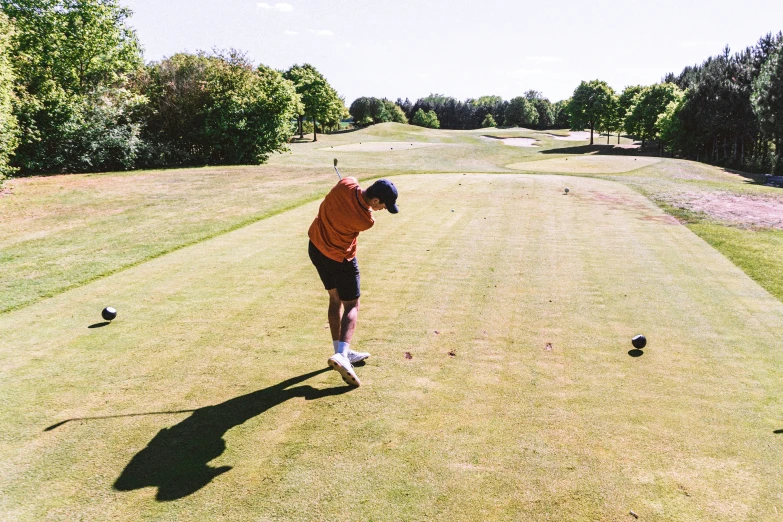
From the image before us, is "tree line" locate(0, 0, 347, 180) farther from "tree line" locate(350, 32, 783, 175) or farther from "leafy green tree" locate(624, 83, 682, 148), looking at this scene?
"leafy green tree" locate(624, 83, 682, 148)

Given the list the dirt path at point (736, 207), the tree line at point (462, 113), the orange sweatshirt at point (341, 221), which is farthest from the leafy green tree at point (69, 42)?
the tree line at point (462, 113)

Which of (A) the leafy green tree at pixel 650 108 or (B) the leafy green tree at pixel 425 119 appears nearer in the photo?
(A) the leafy green tree at pixel 650 108

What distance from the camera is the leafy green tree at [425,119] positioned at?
6146 inches

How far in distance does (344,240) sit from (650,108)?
8880 centimetres

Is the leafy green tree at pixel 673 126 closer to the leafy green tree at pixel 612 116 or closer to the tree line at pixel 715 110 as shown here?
the tree line at pixel 715 110

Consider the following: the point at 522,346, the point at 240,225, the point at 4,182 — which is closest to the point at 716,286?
the point at 522,346

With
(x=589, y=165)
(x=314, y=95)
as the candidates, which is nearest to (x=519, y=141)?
(x=314, y=95)

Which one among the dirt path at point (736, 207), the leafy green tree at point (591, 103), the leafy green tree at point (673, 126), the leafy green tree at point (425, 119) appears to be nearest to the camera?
the dirt path at point (736, 207)

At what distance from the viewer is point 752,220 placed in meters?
19.5

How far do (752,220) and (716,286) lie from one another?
1140 centimetres

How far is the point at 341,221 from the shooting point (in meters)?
6.64

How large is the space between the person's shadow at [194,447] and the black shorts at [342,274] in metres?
1.31

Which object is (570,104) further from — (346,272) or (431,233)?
(346,272)

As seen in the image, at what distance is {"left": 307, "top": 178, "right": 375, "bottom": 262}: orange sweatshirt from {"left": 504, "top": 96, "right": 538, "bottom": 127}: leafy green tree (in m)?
150
